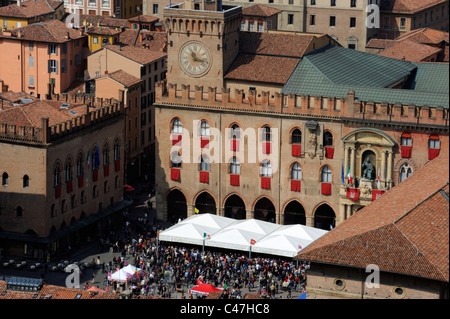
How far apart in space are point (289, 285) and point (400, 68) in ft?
104

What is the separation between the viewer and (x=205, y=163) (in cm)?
12950

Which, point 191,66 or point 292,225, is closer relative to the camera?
point 292,225

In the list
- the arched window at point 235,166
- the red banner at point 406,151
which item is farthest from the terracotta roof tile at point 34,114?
the red banner at point 406,151

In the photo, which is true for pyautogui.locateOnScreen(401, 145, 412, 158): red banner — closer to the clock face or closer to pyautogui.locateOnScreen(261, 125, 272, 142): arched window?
pyautogui.locateOnScreen(261, 125, 272, 142): arched window

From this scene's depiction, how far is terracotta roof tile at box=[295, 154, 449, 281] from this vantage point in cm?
7912

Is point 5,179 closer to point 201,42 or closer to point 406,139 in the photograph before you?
point 201,42

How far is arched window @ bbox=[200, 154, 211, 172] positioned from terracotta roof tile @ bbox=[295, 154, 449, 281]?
4232cm

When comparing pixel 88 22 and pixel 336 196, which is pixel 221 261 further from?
pixel 88 22

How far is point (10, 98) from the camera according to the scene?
130 m

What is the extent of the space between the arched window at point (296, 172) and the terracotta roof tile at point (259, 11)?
46.9 metres

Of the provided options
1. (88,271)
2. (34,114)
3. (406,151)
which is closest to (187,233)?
(88,271)

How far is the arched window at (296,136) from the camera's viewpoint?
125562mm
